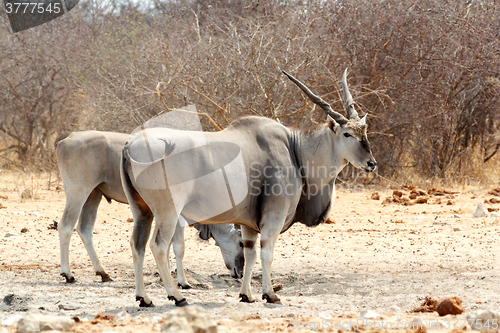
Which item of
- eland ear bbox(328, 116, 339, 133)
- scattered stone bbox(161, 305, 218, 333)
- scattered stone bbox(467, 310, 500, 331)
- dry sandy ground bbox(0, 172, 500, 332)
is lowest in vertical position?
dry sandy ground bbox(0, 172, 500, 332)

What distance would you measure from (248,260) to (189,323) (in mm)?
1954

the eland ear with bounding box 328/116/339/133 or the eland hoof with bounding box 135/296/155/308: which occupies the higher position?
the eland ear with bounding box 328/116/339/133

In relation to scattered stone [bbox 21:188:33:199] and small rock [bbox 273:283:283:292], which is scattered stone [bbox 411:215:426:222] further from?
scattered stone [bbox 21:188:33:199]

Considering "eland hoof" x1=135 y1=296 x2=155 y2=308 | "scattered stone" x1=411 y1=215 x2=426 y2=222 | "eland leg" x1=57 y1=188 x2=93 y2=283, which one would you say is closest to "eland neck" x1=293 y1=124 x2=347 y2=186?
"eland hoof" x1=135 y1=296 x2=155 y2=308

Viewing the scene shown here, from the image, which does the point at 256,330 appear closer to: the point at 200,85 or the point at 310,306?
the point at 310,306

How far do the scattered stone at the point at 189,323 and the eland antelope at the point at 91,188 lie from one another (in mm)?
2513

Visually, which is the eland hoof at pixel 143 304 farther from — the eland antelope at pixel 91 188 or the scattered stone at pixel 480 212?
the scattered stone at pixel 480 212

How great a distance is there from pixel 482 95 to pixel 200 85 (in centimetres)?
553

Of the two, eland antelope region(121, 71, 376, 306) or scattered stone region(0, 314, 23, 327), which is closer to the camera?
scattered stone region(0, 314, 23, 327)

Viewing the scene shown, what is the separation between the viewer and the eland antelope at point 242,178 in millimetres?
4234

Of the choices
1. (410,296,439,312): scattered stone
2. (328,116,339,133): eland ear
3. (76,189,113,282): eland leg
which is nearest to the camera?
(410,296,439,312): scattered stone

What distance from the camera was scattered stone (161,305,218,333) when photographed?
9.48 feet

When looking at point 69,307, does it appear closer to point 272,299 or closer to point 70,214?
point 70,214

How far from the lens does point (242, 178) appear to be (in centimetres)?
455
